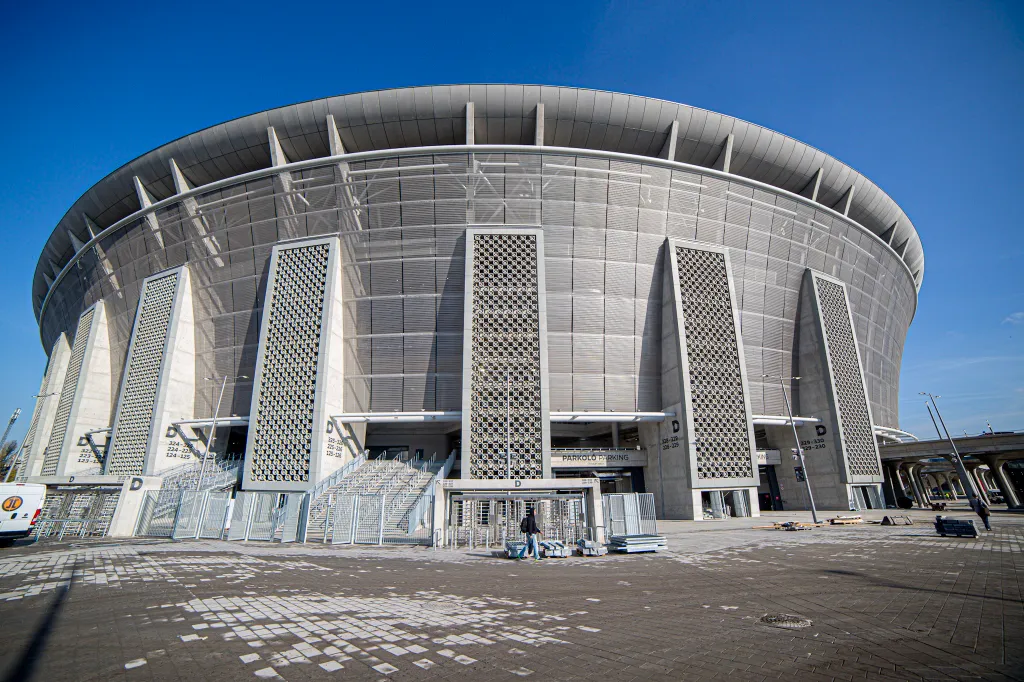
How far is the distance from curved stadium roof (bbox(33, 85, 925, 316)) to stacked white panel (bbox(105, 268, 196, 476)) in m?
7.49

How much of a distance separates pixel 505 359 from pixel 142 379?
2372 cm

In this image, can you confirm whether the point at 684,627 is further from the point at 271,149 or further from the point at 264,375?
the point at 271,149

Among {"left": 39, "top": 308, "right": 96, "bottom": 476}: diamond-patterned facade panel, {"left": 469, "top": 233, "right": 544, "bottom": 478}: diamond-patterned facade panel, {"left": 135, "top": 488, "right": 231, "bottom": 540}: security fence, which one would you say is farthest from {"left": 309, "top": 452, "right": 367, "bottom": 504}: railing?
{"left": 39, "top": 308, "right": 96, "bottom": 476}: diamond-patterned facade panel

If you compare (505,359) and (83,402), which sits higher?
(505,359)

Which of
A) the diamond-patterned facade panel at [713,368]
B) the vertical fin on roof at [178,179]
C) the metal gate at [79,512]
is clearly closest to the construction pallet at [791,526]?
the diamond-patterned facade panel at [713,368]

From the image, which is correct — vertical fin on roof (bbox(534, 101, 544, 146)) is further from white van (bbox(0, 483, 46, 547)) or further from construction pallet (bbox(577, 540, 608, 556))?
white van (bbox(0, 483, 46, 547))

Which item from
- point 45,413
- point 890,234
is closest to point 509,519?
point 890,234

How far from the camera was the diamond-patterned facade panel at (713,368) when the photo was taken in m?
24.9

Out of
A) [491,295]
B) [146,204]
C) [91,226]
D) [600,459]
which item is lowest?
[600,459]

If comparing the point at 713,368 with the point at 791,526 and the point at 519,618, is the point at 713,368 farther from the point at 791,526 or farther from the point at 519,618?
the point at 519,618

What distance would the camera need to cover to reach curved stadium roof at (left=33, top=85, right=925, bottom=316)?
25.5 m

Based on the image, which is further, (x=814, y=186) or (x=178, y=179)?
(x=814, y=186)

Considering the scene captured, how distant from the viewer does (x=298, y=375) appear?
83.4 ft

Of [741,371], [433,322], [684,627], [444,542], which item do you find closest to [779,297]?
[741,371]
